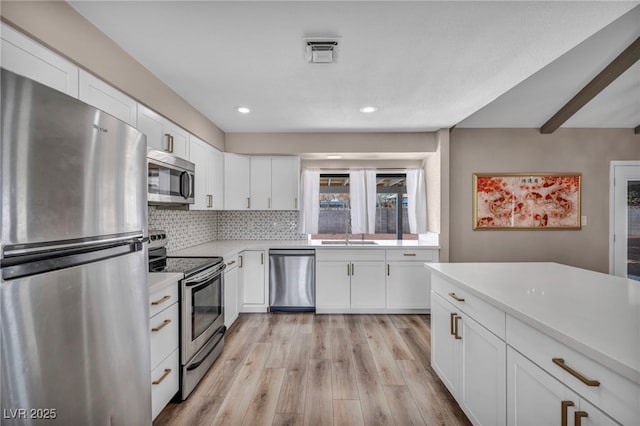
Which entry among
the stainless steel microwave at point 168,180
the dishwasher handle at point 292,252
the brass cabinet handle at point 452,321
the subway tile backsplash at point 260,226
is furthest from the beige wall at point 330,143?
the brass cabinet handle at point 452,321

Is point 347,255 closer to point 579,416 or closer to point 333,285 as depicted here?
point 333,285

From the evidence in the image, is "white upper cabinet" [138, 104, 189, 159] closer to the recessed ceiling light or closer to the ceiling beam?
the recessed ceiling light

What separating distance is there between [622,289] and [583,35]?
1.43m

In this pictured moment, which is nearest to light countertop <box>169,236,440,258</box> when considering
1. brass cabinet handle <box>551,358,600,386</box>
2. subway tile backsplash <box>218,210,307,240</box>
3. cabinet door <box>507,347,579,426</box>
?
subway tile backsplash <box>218,210,307,240</box>

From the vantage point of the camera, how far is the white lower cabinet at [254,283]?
3.58 m

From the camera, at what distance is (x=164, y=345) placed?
176 cm

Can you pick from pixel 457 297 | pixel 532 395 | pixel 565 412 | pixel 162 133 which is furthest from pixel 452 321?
pixel 162 133

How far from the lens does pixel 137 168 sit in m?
1.26

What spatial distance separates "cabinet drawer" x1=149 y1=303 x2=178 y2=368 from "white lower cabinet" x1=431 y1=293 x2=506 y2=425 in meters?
1.81

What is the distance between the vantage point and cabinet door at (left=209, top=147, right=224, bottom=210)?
341 cm

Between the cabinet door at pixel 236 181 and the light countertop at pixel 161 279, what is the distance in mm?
1923

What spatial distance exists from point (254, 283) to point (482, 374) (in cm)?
271

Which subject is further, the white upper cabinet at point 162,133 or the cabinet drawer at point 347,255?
the cabinet drawer at point 347,255

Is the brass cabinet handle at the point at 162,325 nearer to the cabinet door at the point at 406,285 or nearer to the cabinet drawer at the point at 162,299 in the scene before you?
the cabinet drawer at the point at 162,299
